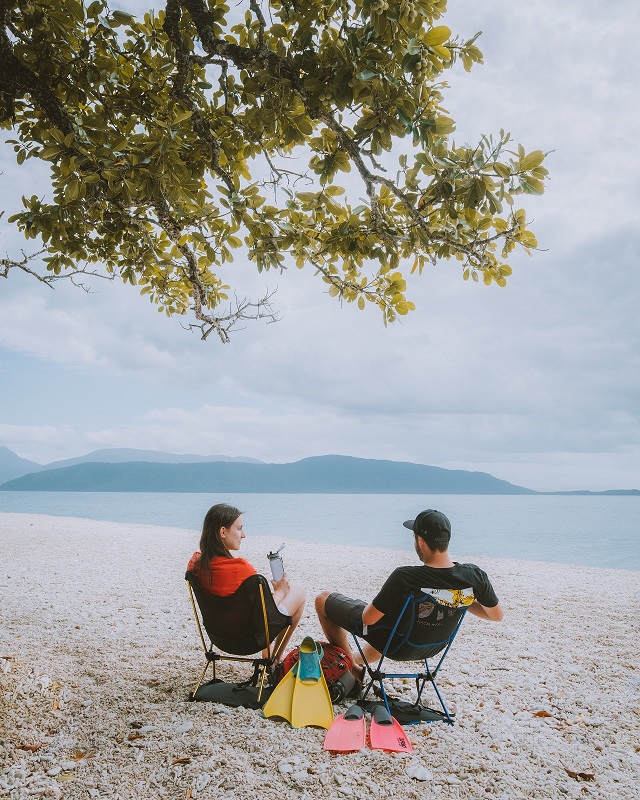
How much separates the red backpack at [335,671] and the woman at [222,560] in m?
0.39

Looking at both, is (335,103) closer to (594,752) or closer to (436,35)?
(436,35)

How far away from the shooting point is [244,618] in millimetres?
3633

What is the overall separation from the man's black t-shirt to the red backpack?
2.38 feet

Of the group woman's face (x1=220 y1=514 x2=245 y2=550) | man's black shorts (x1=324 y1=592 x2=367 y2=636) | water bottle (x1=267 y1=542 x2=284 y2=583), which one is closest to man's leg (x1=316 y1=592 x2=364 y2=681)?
man's black shorts (x1=324 y1=592 x2=367 y2=636)

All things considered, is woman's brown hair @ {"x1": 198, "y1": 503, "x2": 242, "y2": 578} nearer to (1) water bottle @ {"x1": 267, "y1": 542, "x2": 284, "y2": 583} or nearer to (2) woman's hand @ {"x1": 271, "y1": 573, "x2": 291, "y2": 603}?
(1) water bottle @ {"x1": 267, "y1": 542, "x2": 284, "y2": 583}

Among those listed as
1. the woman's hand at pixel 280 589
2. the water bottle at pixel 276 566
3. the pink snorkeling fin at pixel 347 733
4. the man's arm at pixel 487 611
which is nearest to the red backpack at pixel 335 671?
the pink snorkeling fin at pixel 347 733

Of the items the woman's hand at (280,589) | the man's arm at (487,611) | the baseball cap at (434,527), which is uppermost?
the baseball cap at (434,527)

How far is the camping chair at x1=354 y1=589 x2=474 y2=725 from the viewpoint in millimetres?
3336

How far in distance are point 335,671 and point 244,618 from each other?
821 mm

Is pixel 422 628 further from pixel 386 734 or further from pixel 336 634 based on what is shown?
pixel 336 634

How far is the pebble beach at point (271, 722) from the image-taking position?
8.82 feet

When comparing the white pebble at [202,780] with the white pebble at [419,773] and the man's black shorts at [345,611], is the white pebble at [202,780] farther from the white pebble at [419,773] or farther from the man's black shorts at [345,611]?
the man's black shorts at [345,611]

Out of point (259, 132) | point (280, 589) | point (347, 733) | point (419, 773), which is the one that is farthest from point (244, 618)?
point (259, 132)

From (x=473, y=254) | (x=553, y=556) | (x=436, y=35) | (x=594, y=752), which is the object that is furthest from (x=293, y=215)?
(x=553, y=556)
